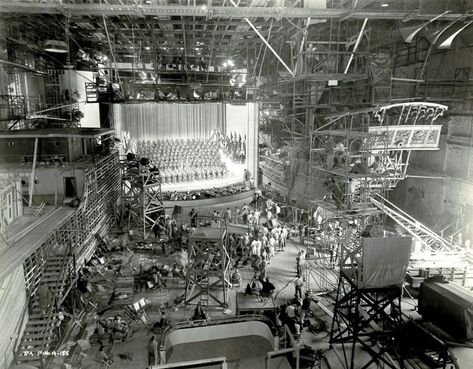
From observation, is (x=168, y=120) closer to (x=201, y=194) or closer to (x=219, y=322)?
(x=201, y=194)

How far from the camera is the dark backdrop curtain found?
1272 inches

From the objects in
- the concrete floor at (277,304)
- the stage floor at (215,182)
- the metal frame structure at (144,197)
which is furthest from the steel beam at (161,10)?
the stage floor at (215,182)

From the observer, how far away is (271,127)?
36.7 metres

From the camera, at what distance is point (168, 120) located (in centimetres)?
3353

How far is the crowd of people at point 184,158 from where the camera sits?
3238 cm

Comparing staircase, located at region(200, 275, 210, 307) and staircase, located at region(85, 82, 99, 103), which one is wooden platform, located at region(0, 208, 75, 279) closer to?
staircase, located at region(200, 275, 210, 307)

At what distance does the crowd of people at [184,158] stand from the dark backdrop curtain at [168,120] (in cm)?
74

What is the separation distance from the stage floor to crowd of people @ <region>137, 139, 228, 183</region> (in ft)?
1.63

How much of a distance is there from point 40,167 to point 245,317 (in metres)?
12.3

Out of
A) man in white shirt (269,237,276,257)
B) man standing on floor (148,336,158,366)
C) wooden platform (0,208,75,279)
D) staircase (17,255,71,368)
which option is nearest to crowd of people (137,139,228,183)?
man in white shirt (269,237,276,257)

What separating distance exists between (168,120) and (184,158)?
366cm

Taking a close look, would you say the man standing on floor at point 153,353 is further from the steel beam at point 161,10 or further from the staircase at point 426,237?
the staircase at point 426,237

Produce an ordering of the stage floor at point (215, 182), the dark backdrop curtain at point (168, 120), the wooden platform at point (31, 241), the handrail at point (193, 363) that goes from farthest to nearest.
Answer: the dark backdrop curtain at point (168, 120), the stage floor at point (215, 182), the wooden platform at point (31, 241), the handrail at point (193, 363)

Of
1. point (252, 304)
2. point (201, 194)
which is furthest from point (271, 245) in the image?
point (201, 194)
